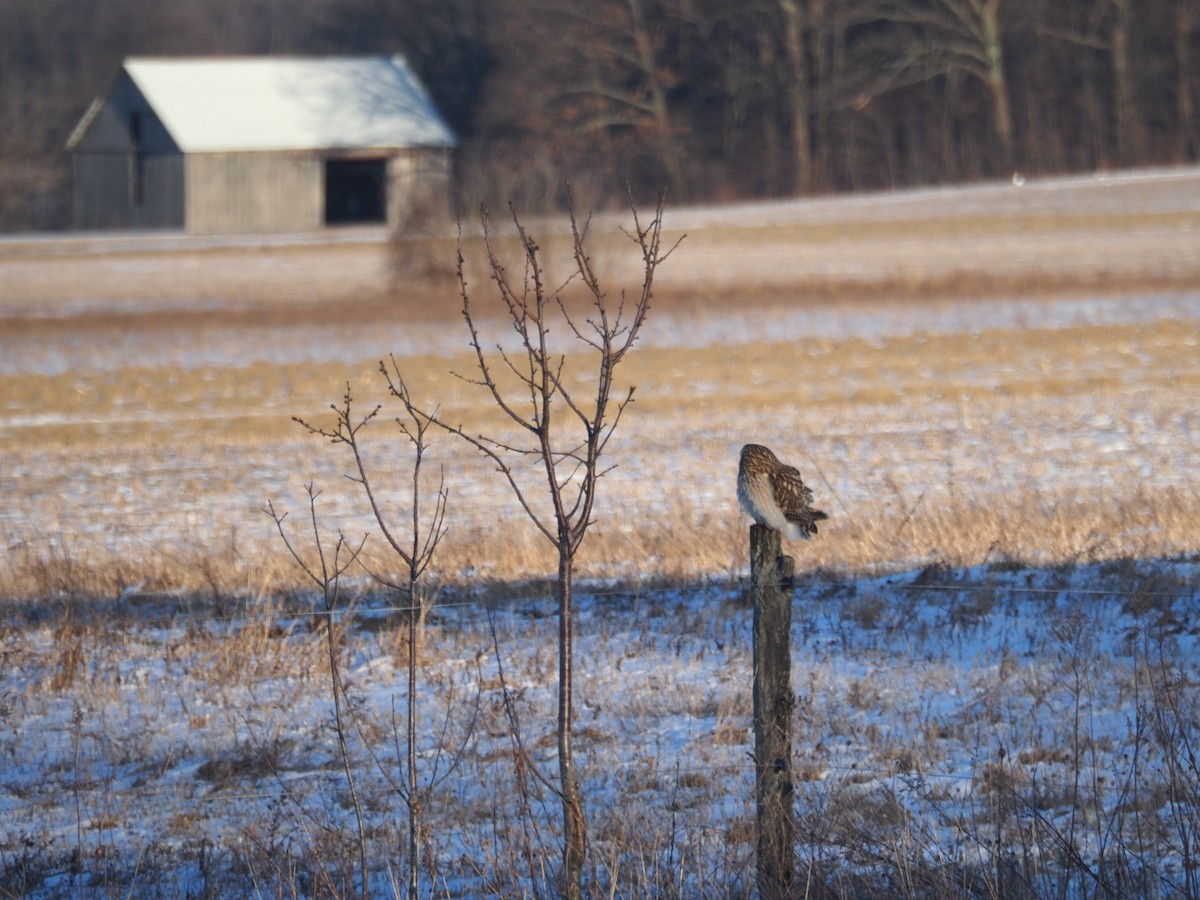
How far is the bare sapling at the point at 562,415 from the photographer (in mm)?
3926

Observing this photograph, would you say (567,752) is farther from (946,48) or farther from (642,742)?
(946,48)

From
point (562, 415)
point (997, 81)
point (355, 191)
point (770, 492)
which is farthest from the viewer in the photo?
point (355, 191)

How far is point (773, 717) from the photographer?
462 centimetres

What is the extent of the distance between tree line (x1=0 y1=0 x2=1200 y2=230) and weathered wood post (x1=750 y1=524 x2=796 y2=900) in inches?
1864

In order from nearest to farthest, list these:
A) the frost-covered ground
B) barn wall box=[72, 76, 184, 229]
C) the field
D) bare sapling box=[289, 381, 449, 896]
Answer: bare sapling box=[289, 381, 449, 896]
the frost-covered ground
the field
barn wall box=[72, 76, 184, 229]

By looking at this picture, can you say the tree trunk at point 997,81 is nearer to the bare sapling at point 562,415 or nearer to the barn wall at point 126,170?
the bare sapling at point 562,415

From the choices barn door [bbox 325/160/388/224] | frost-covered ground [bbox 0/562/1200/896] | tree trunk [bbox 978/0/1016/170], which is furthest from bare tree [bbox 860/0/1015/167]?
frost-covered ground [bbox 0/562/1200/896]

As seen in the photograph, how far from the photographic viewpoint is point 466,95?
221ft

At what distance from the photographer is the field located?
5.46 metres

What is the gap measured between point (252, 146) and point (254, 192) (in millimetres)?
1646

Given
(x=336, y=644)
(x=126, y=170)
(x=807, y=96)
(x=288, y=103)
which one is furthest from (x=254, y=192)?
(x=336, y=644)

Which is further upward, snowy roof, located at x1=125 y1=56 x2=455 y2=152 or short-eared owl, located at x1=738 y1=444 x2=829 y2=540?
snowy roof, located at x1=125 y1=56 x2=455 y2=152

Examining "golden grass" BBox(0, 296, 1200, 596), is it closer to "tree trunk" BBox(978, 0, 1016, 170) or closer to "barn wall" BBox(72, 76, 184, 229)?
"tree trunk" BBox(978, 0, 1016, 170)

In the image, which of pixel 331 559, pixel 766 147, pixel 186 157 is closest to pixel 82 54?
pixel 186 157
